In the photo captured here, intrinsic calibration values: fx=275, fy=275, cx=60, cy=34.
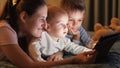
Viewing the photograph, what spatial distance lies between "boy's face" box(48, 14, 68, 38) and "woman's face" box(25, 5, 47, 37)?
12 cm

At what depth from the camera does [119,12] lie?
2828 millimetres

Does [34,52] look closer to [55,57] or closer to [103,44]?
[55,57]

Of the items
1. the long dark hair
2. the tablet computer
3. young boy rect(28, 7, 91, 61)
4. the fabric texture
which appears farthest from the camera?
young boy rect(28, 7, 91, 61)

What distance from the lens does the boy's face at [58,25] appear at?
130 centimetres

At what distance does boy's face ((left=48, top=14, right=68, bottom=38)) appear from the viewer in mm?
1303

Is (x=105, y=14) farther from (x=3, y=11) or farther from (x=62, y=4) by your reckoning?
(x=3, y=11)

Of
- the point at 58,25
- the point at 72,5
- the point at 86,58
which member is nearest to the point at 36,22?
the point at 58,25

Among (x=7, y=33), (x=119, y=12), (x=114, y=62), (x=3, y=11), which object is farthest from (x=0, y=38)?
(x=119, y=12)

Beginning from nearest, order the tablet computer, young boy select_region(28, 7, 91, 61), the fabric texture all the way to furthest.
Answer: the tablet computer < the fabric texture < young boy select_region(28, 7, 91, 61)

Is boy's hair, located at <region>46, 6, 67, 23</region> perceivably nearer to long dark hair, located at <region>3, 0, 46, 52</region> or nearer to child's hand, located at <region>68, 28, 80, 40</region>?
long dark hair, located at <region>3, 0, 46, 52</region>

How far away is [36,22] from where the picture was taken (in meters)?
1.17

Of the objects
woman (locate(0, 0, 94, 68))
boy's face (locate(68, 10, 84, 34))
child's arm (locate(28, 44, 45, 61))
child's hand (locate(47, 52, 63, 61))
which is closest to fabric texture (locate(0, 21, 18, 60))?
woman (locate(0, 0, 94, 68))

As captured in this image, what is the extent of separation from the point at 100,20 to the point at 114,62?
2.00m

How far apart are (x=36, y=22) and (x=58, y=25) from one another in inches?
6.7
